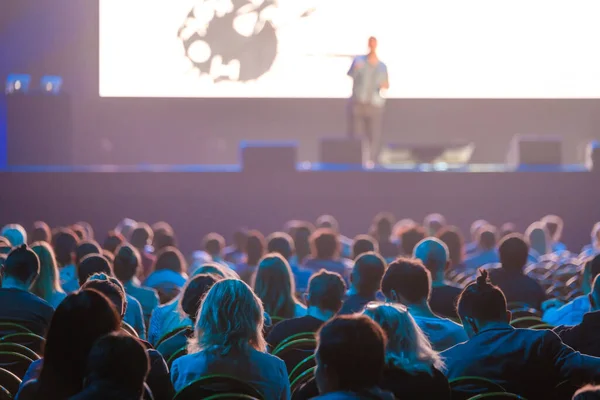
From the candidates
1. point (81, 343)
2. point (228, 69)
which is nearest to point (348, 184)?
point (228, 69)

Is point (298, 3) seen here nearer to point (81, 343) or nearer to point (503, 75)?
point (503, 75)

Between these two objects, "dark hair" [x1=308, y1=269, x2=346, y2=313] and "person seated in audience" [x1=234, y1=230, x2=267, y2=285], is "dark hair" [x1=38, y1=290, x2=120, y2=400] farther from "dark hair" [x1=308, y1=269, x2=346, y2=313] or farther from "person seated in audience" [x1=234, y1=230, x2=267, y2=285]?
"person seated in audience" [x1=234, y1=230, x2=267, y2=285]

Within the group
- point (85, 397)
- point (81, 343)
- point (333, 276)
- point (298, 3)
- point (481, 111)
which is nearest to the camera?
point (85, 397)

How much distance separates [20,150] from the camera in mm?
11672

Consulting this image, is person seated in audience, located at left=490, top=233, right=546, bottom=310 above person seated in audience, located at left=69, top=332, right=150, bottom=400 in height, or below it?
below

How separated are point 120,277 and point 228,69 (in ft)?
28.4

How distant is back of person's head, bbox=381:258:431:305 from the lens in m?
3.81

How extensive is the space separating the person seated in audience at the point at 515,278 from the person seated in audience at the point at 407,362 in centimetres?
243

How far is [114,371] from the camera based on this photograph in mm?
2135

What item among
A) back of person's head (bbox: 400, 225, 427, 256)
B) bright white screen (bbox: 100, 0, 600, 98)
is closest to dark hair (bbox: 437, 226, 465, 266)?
back of person's head (bbox: 400, 225, 427, 256)

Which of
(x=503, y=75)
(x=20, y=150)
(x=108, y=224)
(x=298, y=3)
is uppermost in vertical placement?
(x=298, y=3)

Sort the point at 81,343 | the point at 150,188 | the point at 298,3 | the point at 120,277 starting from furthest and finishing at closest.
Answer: the point at 298,3 → the point at 150,188 → the point at 120,277 → the point at 81,343

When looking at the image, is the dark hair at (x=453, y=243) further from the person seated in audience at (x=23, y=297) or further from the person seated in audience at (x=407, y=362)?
the person seated in audience at (x=407, y=362)

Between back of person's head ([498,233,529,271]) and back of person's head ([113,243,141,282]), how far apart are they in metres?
2.20
